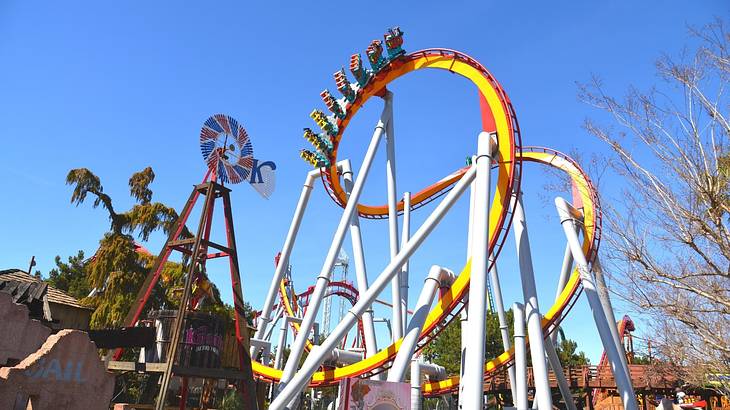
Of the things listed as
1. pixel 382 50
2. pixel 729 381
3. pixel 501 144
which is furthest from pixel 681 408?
pixel 382 50

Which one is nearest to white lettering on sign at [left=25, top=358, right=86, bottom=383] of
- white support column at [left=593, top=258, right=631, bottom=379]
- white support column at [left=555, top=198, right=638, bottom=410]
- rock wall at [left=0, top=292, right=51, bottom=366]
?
rock wall at [left=0, top=292, right=51, bottom=366]

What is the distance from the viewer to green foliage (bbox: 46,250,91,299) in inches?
1280

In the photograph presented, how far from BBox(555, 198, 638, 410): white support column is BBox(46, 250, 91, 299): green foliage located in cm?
3009

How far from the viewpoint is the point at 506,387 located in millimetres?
20203

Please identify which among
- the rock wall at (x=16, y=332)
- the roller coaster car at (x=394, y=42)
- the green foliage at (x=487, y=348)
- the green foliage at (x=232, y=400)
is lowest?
the green foliage at (x=232, y=400)

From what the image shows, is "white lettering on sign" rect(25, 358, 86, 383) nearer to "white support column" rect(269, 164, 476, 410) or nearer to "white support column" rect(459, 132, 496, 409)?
"white support column" rect(269, 164, 476, 410)

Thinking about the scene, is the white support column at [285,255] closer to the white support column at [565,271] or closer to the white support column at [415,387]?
the white support column at [415,387]

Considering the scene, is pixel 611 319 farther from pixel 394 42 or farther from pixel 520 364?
pixel 394 42

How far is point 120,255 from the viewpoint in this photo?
17.5 meters

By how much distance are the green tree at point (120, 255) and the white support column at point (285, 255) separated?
14.5 ft

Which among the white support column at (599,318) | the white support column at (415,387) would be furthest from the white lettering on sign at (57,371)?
the white support column at (599,318)

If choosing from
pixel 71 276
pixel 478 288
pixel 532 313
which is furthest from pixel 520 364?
pixel 71 276

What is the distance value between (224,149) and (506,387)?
15009 mm

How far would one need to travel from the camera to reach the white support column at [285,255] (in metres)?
14.8
